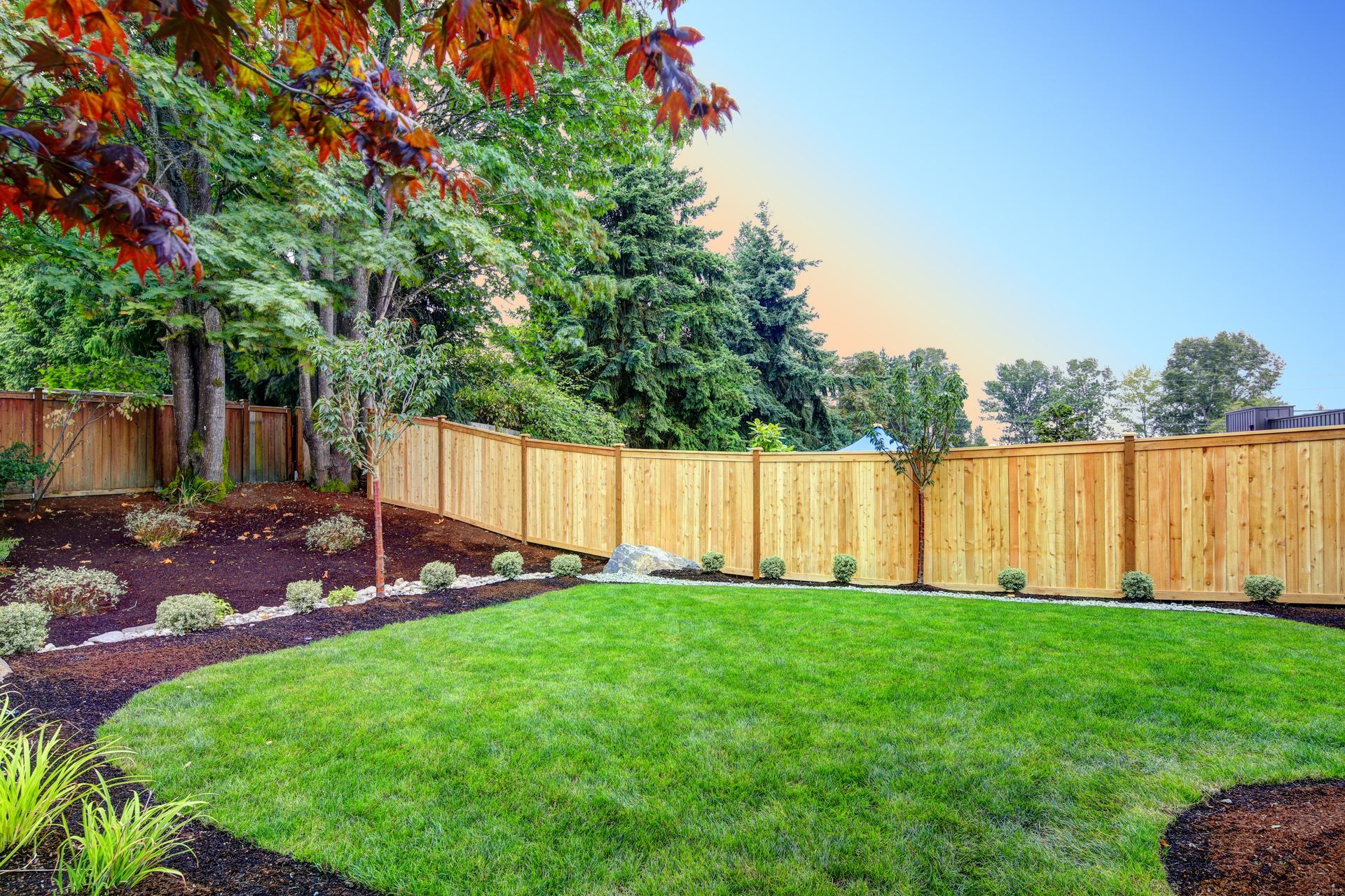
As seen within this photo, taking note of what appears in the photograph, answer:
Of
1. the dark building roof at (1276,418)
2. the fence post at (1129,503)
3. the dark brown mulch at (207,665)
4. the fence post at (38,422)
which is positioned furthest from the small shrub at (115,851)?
the dark building roof at (1276,418)

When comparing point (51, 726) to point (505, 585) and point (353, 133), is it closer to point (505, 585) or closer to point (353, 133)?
point (353, 133)

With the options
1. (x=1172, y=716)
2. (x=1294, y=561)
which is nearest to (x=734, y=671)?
(x=1172, y=716)

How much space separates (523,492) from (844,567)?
5.13 m

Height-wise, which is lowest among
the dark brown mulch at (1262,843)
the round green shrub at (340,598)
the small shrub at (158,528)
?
the round green shrub at (340,598)

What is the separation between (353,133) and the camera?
2262 millimetres

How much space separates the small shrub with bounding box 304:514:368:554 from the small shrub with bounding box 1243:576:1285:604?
33.8 ft

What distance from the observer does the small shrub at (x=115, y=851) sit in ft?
6.22

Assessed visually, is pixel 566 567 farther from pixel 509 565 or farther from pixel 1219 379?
pixel 1219 379

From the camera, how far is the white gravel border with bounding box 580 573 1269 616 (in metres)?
6.05

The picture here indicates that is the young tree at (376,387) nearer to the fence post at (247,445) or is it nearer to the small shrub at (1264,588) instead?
the fence post at (247,445)

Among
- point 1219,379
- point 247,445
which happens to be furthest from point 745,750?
point 1219,379

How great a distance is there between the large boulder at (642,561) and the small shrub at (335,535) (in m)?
3.55

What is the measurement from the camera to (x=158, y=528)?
8.14 meters

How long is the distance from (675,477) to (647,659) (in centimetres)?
476
